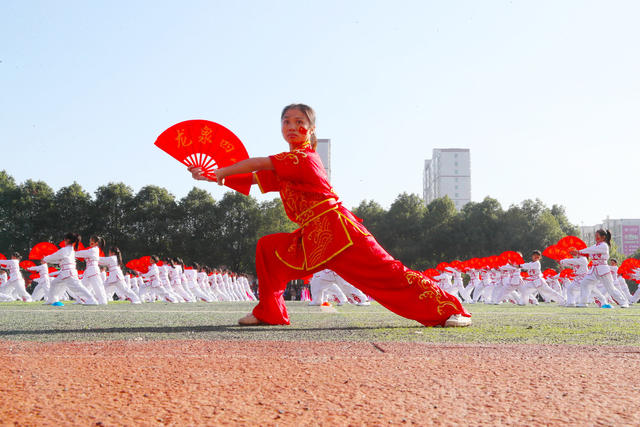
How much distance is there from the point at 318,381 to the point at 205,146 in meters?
3.63

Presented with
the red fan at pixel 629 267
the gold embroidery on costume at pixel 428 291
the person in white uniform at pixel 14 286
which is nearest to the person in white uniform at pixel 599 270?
the red fan at pixel 629 267

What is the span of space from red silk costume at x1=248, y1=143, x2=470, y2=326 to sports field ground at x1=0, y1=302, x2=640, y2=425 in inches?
29.7

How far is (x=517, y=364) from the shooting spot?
3039 mm

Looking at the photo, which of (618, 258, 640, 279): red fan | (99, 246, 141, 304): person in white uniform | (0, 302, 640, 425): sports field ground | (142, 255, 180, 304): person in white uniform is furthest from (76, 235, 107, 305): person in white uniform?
(618, 258, 640, 279): red fan

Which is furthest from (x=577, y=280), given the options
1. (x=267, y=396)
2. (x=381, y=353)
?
(x=267, y=396)

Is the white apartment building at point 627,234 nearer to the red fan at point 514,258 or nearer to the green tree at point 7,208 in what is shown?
the green tree at point 7,208

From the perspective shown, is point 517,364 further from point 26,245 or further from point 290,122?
point 26,245

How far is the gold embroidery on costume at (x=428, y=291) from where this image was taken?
5.08 metres

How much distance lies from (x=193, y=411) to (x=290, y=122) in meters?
3.70

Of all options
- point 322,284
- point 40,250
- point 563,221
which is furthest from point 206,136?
point 563,221

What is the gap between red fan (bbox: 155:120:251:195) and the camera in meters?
5.63

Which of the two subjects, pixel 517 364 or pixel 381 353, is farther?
pixel 381 353

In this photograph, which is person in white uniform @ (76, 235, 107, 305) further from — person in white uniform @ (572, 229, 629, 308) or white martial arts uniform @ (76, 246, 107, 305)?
person in white uniform @ (572, 229, 629, 308)

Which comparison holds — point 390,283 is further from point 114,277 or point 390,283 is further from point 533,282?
point 533,282
